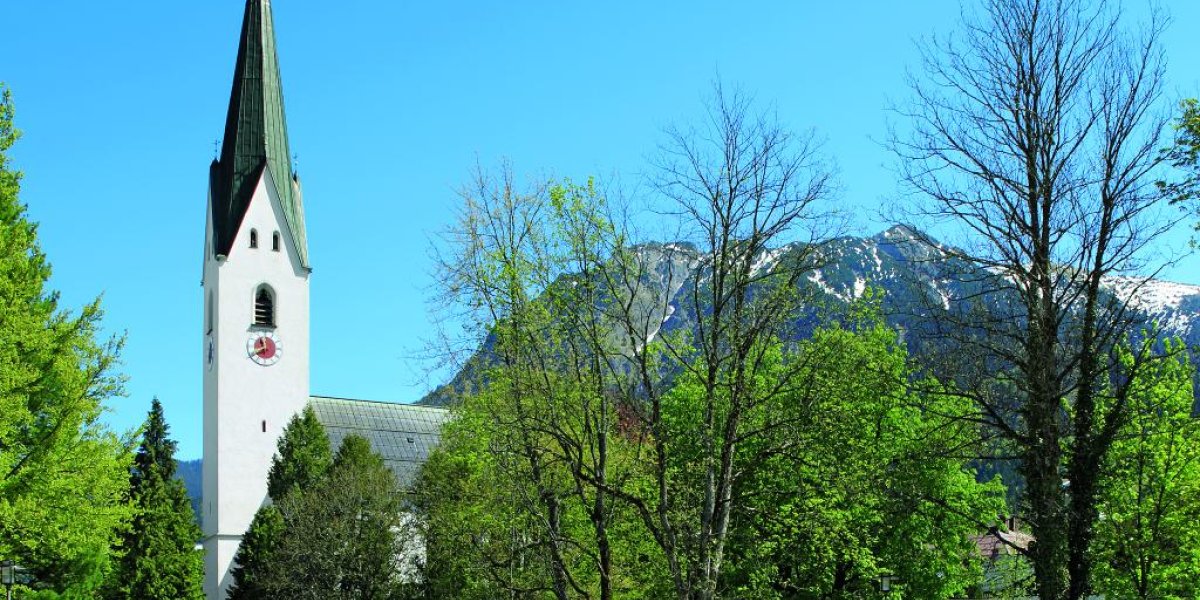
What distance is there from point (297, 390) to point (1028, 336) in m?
52.8

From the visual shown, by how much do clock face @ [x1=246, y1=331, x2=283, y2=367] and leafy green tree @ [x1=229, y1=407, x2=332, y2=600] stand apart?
649 centimetres

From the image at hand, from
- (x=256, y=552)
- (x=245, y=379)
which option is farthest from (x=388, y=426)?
(x=256, y=552)

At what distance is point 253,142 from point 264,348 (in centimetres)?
968

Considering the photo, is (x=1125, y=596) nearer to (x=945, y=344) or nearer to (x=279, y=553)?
(x=945, y=344)

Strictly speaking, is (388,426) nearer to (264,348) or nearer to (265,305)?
(264,348)

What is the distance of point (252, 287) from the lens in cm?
6531

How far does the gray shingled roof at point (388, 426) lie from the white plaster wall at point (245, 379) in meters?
2.78

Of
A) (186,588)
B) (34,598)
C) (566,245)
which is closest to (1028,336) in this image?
(566,245)

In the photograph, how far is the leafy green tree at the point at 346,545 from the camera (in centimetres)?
4103

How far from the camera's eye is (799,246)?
17.2m

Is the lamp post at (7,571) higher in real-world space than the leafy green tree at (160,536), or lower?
lower

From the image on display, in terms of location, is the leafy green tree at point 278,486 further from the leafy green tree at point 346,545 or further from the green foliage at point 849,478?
the green foliage at point 849,478

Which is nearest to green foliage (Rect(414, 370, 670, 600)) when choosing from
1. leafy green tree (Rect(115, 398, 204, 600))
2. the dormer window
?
leafy green tree (Rect(115, 398, 204, 600))

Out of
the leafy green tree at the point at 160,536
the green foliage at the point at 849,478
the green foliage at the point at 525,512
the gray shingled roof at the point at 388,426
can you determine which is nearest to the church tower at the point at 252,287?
the gray shingled roof at the point at 388,426
